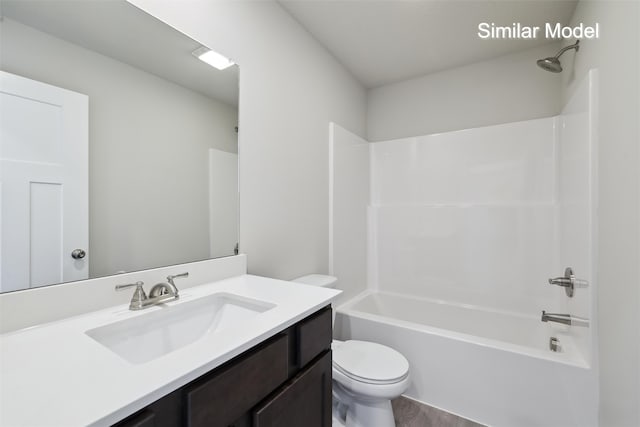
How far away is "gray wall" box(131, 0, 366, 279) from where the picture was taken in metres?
1.34

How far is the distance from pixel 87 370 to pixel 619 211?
1.82 m

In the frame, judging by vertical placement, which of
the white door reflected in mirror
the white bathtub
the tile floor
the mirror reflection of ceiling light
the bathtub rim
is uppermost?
the mirror reflection of ceiling light

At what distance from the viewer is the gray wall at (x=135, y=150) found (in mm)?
842

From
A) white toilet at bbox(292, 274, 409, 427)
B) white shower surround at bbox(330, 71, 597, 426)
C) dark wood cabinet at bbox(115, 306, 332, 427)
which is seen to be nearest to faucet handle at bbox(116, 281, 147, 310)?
dark wood cabinet at bbox(115, 306, 332, 427)

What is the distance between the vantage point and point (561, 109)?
6.77 feet

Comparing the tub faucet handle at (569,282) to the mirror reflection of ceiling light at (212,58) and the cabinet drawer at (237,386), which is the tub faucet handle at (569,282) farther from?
the mirror reflection of ceiling light at (212,58)

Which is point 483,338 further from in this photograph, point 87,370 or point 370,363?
point 87,370

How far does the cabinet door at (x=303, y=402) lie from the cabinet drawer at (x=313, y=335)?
4cm

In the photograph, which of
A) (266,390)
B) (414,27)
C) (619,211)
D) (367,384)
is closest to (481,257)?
(619,211)

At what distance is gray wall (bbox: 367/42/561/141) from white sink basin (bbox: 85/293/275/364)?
7.70 feet

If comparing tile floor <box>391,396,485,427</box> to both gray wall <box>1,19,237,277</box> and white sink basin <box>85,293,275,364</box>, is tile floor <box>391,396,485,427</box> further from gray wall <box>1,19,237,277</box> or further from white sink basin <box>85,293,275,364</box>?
gray wall <box>1,19,237,277</box>

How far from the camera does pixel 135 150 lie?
40.1 inches

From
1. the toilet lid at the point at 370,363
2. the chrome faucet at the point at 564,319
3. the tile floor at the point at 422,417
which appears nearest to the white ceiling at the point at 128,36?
the toilet lid at the point at 370,363

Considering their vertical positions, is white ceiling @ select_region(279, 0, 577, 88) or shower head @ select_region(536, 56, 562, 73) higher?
white ceiling @ select_region(279, 0, 577, 88)
